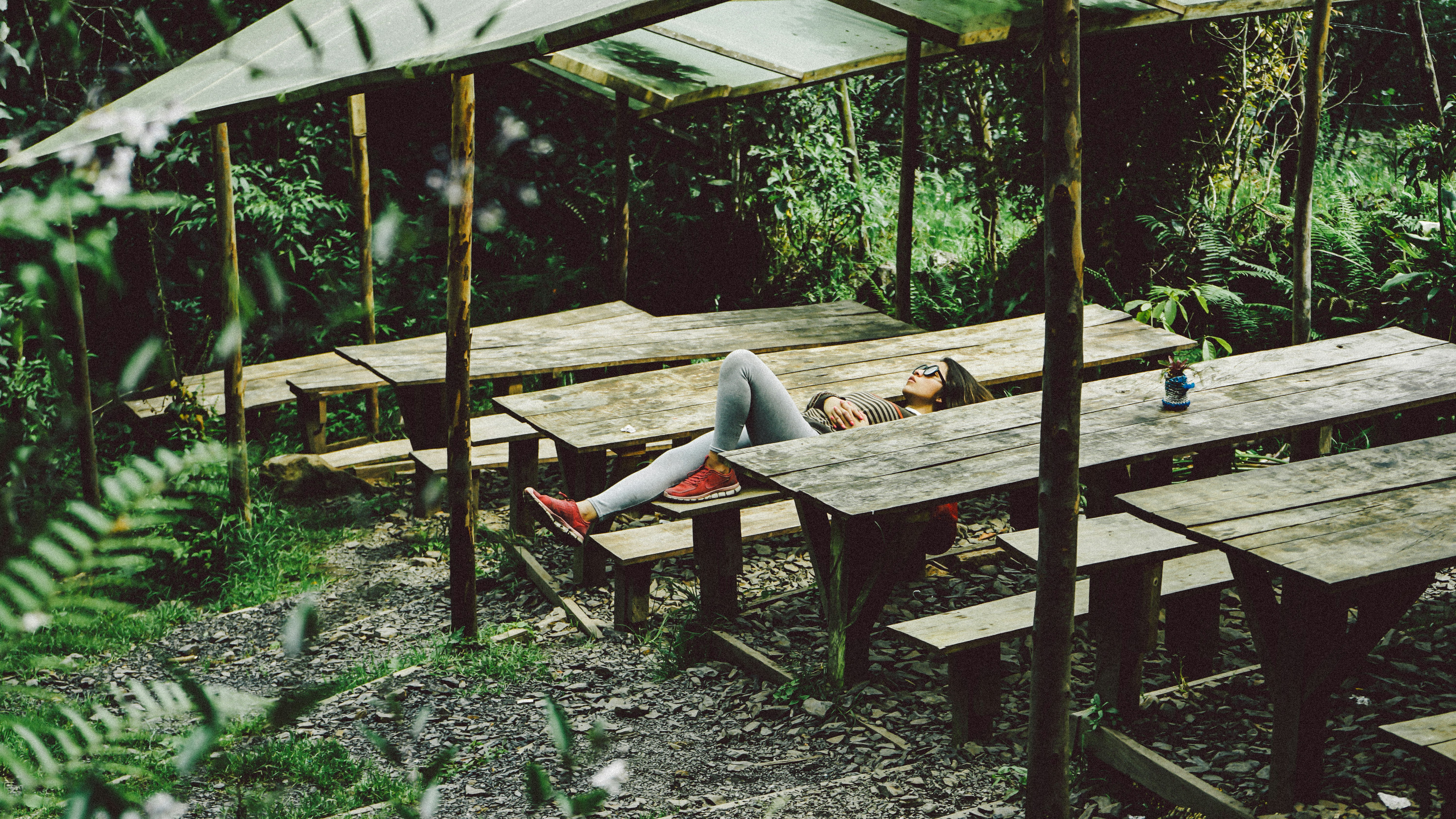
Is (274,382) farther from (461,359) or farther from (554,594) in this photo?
(461,359)

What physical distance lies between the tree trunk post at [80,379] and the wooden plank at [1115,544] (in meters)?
2.15

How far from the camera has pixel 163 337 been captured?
0.72 metres

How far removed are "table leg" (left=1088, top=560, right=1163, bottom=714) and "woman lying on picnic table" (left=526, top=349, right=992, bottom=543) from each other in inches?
38.5

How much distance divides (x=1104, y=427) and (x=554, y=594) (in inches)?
88.0

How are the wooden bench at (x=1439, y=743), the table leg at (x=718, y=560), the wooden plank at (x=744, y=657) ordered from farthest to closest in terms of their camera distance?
the table leg at (x=718, y=560)
the wooden plank at (x=744, y=657)
the wooden bench at (x=1439, y=743)

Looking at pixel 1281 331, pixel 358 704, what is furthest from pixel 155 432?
pixel 1281 331

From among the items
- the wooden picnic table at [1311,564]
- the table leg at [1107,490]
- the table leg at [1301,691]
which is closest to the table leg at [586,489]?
the table leg at [1107,490]

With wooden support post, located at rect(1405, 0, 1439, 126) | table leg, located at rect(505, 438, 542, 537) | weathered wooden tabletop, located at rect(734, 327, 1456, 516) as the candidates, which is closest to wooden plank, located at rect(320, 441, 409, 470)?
table leg, located at rect(505, 438, 542, 537)

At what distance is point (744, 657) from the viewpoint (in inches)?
147

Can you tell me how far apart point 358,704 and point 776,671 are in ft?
4.62

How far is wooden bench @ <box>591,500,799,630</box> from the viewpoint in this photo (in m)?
3.95

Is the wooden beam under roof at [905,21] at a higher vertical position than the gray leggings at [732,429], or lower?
higher

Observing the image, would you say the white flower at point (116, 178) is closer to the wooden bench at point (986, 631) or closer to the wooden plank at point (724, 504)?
the wooden bench at point (986, 631)

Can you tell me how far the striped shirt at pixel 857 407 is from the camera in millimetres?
4273
